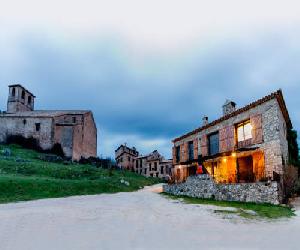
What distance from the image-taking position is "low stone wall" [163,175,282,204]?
1898cm

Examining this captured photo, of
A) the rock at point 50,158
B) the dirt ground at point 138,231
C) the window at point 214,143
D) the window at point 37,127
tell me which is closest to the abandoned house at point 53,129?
the window at point 37,127

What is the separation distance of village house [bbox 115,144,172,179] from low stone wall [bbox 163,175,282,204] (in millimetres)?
43643

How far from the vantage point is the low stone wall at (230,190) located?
1898 cm

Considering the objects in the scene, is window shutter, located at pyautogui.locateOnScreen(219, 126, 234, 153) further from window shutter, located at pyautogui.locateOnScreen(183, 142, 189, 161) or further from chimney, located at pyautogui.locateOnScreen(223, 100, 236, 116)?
window shutter, located at pyautogui.locateOnScreen(183, 142, 189, 161)

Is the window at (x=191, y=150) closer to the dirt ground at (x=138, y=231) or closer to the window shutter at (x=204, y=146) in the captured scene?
the window shutter at (x=204, y=146)

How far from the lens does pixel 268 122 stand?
22.9 m

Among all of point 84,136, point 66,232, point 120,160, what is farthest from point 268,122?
point 120,160

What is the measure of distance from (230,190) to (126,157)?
55198 mm

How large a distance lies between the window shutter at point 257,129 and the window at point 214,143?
18.5ft

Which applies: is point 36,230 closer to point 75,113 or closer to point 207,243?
point 207,243

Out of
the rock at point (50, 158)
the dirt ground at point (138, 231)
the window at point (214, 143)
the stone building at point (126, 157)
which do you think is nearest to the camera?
the dirt ground at point (138, 231)

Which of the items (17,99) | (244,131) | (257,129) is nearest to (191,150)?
(244,131)

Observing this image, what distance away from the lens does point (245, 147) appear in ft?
82.3

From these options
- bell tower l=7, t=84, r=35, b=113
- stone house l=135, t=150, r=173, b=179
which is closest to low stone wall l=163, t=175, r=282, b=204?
stone house l=135, t=150, r=173, b=179
